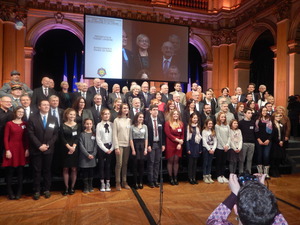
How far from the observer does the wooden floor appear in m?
2.84

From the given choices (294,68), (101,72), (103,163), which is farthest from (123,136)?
(294,68)

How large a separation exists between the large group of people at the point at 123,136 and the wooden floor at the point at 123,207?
0.26 meters

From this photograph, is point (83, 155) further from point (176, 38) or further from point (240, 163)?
point (176, 38)

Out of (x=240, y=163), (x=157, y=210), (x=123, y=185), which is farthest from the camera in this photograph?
(x=240, y=163)

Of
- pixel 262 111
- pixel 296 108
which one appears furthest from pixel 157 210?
pixel 296 108

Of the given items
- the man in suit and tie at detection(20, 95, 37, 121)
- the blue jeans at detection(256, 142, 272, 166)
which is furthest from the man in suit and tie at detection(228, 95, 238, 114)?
the man in suit and tie at detection(20, 95, 37, 121)

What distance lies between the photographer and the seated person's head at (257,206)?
0.93 m

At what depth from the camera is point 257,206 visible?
94 cm

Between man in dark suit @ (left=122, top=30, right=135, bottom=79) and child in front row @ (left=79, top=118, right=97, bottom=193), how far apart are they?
12.4 ft

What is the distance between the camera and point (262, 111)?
191 inches

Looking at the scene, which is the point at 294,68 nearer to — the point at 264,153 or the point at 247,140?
the point at 264,153

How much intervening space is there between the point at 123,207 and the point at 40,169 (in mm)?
1341

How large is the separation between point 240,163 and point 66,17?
26.5ft

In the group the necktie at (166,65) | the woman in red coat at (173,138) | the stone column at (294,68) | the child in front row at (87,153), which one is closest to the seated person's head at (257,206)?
the child in front row at (87,153)
